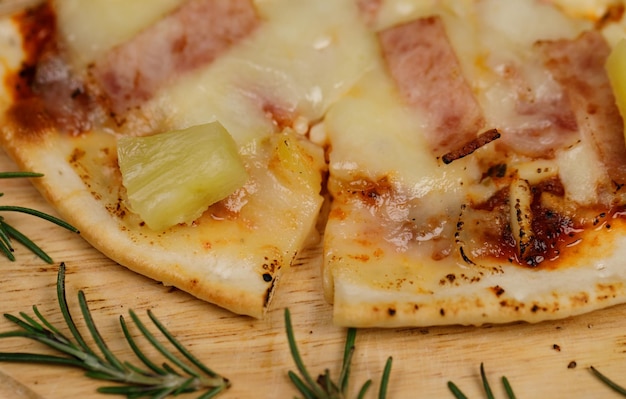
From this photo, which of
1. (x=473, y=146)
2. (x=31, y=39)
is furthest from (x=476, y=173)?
(x=31, y=39)

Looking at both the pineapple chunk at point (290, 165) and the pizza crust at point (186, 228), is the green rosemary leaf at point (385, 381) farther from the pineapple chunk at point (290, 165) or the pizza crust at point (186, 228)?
the pineapple chunk at point (290, 165)

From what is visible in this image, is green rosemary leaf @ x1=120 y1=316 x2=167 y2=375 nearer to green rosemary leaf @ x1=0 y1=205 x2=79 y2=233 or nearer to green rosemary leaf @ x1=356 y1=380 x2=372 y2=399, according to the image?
green rosemary leaf @ x1=0 y1=205 x2=79 y2=233

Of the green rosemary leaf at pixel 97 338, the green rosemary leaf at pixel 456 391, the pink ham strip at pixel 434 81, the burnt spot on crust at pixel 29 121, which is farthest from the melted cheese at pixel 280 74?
the green rosemary leaf at pixel 456 391

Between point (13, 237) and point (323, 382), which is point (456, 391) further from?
point (13, 237)

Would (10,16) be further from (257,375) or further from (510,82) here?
(510,82)

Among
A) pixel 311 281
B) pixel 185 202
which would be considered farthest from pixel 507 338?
pixel 185 202

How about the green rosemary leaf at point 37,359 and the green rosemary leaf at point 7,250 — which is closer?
the green rosemary leaf at point 37,359
